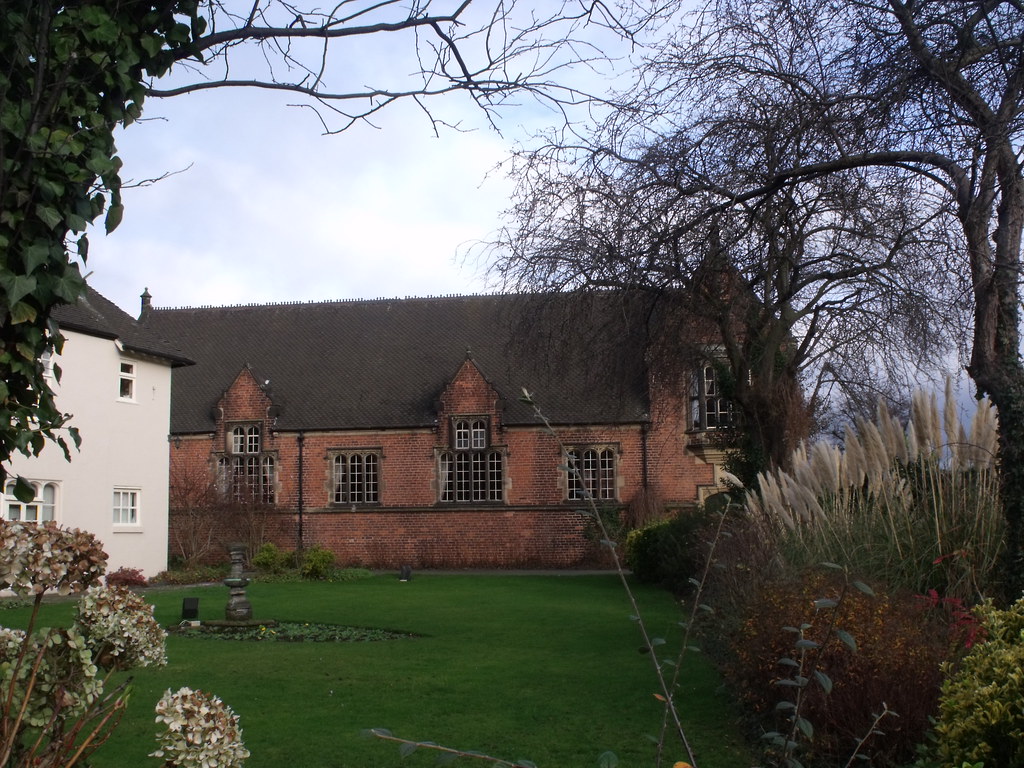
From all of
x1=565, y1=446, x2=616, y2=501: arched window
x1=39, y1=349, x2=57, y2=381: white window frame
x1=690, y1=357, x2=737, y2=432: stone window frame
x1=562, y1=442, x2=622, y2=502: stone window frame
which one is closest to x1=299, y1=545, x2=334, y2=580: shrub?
x1=562, y1=442, x2=622, y2=502: stone window frame

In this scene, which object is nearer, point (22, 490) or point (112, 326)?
point (22, 490)

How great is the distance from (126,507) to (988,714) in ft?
72.7

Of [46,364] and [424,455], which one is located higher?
[46,364]

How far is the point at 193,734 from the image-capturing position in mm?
3379

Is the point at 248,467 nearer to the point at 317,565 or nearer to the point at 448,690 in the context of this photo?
the point at 317,565

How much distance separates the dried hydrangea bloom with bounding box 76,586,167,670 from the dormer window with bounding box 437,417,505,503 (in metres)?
27.5

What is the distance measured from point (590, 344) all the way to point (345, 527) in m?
18.2

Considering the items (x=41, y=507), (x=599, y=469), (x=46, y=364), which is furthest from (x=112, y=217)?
(x=599, y=469)

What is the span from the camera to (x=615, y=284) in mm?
13070

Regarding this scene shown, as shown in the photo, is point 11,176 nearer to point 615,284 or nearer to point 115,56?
point 115,56

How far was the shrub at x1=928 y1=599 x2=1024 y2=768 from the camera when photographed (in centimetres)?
387

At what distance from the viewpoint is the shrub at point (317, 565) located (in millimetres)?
25031

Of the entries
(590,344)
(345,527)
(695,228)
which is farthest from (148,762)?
(345,527)

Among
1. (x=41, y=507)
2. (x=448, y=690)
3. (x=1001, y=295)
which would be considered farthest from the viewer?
(x=41, y=507)
